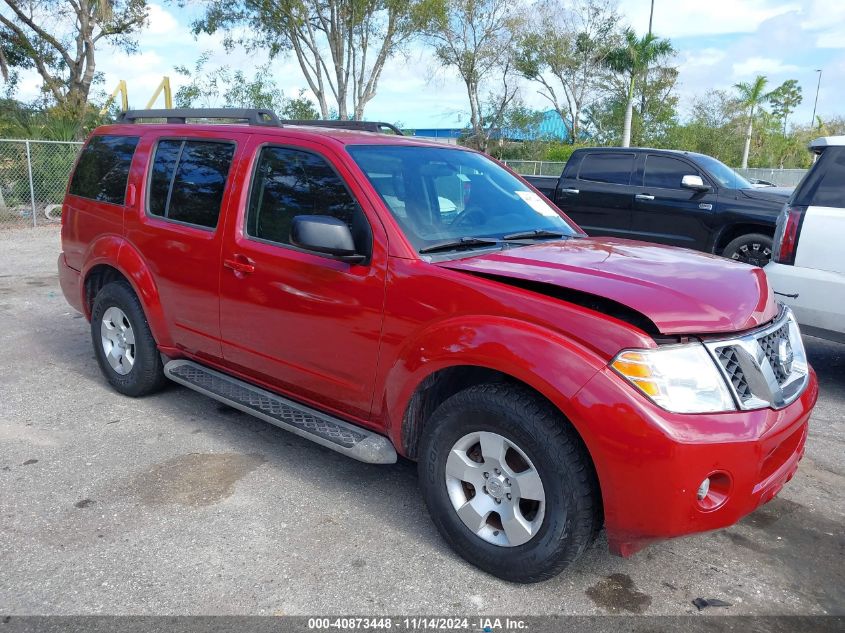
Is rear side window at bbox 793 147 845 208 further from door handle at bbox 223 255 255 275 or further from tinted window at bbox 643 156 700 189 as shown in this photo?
door handle at bbox 223 255 255 275

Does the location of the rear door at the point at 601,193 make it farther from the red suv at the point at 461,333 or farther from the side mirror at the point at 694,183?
the red suv at the point at 461,333

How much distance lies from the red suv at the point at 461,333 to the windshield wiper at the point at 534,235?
0.8 inches

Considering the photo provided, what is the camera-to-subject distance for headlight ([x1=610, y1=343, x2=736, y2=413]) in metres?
2.48

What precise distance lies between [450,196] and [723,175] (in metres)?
6.49

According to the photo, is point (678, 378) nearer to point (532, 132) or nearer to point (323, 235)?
point (323, 235)

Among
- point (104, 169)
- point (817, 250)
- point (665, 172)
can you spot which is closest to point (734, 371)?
point (817, 250)

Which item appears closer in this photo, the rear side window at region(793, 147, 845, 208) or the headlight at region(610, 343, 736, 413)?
the headlight at region(610, 343, 736, 413)

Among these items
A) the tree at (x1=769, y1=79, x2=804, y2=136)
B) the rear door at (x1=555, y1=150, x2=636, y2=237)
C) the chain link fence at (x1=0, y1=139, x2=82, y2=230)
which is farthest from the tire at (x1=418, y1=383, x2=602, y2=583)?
the tree at (x1=769, y1=79, x2=804, y2=136)

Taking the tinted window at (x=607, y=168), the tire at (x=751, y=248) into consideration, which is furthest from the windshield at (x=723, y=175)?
the tinted window at (x=607, y=168)

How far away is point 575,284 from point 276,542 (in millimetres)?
1747

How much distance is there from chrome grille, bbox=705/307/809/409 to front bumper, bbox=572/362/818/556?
80 millimetres

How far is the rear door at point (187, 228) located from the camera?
160 inches

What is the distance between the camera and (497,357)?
272 centimetres

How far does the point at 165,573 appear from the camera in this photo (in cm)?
291
